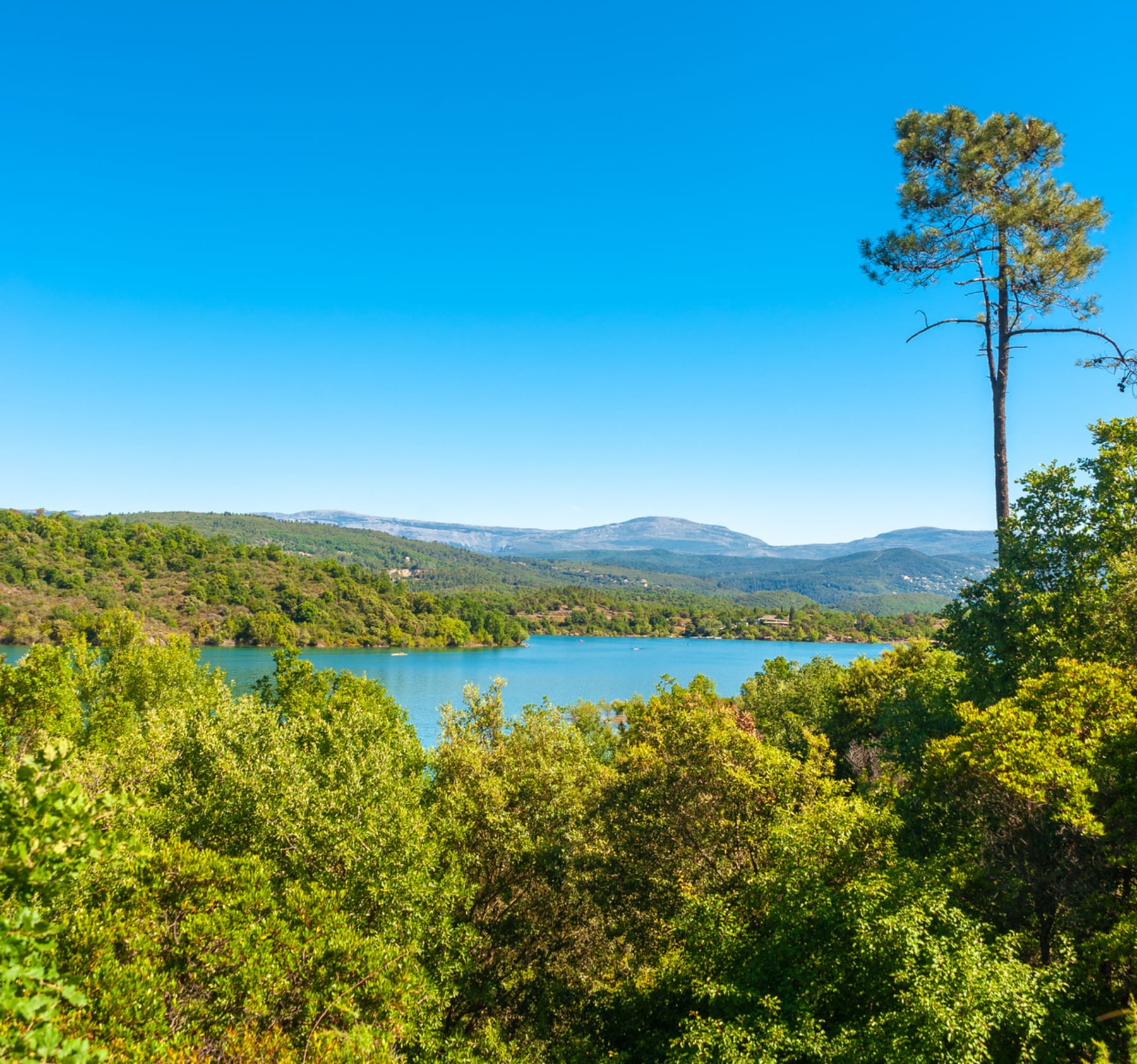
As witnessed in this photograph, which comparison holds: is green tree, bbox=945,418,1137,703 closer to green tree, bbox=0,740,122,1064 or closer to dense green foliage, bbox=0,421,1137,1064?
dense green foliage, bbox=0,421,1137,1064

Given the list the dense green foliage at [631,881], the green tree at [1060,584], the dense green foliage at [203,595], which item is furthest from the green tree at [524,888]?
the dense green foliage at [203,595]

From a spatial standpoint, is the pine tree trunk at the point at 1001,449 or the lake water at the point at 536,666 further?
the lake water at the point at 536,666

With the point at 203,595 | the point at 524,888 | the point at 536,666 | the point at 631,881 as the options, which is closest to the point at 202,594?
the point at 203,595

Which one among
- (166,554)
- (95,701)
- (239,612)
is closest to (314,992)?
(95,701)

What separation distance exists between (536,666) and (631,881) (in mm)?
102011

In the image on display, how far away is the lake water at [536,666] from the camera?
75.8m

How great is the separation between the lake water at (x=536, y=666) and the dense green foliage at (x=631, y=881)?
2984 cm

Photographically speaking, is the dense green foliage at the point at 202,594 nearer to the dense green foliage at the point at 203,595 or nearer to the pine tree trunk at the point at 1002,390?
the dense green foliage at the point at 203,595

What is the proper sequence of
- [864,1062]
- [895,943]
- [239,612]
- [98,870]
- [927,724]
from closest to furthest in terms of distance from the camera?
1. [864,1062]
2. [895,943]
3. [98,870]
4. [927,724]
5. [239,612]

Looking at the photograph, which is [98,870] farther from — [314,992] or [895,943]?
[895,943]

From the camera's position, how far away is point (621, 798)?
643 inches

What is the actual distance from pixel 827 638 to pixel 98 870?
196 meters

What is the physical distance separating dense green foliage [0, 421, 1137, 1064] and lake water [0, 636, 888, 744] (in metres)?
29.8

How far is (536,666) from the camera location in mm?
115812
